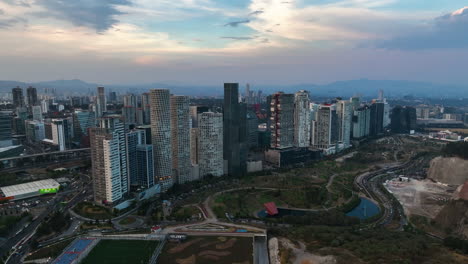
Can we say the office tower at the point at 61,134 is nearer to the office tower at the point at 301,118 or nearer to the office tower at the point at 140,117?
the office tower at the point at 140,117

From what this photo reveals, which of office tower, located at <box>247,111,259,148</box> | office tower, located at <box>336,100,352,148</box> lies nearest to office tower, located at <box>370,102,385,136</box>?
office tower, located at <box>336,100,352,148</box>

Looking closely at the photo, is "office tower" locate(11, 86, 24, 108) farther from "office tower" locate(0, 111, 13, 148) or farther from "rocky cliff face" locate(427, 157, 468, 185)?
"rocky cliff face" locate(427, 157, 468, 185)

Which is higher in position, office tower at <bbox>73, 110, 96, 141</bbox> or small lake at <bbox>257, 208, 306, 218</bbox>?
office tower at <bbox>73, 110, 96, 141</bbox>

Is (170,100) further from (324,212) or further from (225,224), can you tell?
(324,212)

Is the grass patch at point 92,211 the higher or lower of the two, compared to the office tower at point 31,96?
lower

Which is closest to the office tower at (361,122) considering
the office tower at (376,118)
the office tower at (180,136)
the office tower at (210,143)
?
the office tower at (376,118)

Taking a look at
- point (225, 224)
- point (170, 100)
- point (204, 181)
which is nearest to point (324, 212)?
point (225, 224)
